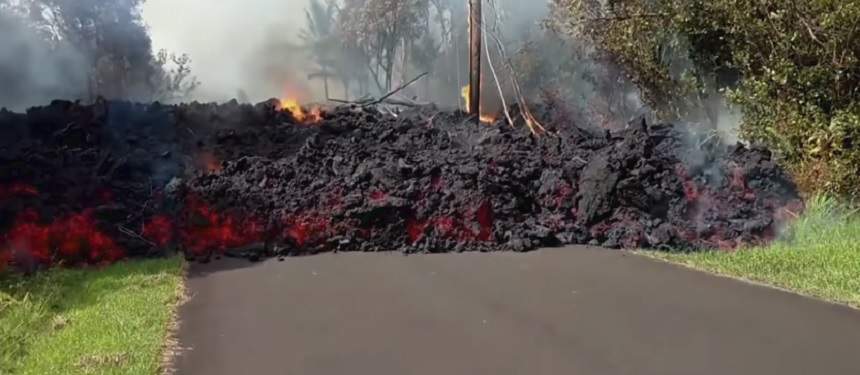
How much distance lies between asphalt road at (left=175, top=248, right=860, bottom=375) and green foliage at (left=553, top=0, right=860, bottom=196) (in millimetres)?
2966

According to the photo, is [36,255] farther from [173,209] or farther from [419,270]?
[419,270]

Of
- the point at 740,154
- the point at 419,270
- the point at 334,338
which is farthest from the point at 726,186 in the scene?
the point at 334,338

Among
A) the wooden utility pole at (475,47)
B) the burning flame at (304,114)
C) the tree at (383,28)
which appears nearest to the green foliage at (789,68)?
the wooden utility pole at (475,47)

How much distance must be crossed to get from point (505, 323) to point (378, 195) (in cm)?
483

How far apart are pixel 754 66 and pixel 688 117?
316cm

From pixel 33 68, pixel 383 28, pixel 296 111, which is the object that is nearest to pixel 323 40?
pixel 383 28

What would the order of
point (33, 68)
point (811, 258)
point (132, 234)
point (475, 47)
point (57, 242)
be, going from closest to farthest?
point (811, 258)
point (57, 242)
point (132, 234)
point (475, 47)
point (33, 68)

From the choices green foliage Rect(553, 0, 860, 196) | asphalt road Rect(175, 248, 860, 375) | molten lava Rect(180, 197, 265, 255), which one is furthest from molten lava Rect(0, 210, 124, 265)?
green foliage Rect(553, 0, 860, 196)

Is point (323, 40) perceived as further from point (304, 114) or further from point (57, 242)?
point (57, 242)

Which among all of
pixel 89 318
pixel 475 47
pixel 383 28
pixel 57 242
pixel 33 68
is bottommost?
pixel 89 318

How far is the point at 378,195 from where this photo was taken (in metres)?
11.3

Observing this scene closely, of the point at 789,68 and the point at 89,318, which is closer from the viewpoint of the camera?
the point at 89,318

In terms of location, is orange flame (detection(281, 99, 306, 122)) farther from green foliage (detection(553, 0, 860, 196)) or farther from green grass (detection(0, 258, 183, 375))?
green grass (detection(0, 258, 183, 375))

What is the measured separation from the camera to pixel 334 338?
6453mm
